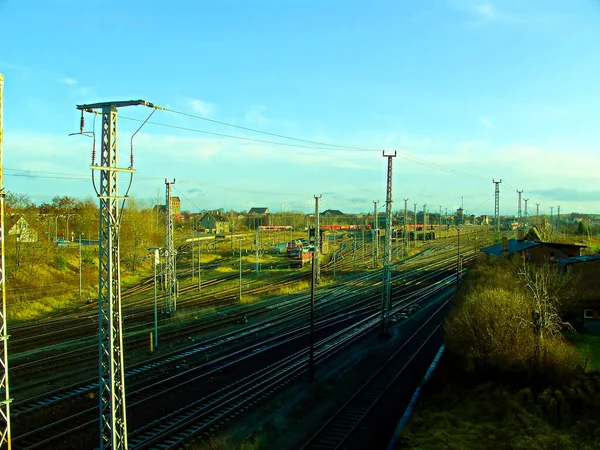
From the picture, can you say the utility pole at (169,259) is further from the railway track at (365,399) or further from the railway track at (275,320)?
the railway track at (365,399)

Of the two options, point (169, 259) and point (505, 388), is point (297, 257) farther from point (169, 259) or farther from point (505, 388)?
point (505, 388)

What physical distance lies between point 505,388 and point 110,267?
13.0 metres

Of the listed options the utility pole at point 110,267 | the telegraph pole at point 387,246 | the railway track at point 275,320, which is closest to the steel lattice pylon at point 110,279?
the utility pole at point 110,267

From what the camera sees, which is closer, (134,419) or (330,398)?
(134,419)

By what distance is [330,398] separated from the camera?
53.6ft

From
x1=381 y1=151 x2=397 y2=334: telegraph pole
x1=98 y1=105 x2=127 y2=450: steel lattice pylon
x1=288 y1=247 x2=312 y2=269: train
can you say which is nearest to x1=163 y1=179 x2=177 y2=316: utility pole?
x1=381 y1=151 x2=397 y2=334: telegraph pole

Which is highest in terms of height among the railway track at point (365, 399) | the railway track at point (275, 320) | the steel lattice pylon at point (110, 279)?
the steel lattice pylon at point (110, 279)

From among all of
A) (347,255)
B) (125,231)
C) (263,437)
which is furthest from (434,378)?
(347,255)

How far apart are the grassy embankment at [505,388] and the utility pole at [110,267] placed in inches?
295

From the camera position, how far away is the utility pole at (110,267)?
27.1ft

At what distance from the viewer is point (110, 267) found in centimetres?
833

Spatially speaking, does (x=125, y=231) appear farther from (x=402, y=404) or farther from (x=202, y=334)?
(x=402, y=404)

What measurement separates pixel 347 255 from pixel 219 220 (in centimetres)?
4117

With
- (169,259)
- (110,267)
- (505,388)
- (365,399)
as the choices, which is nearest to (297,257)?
(169,259)
